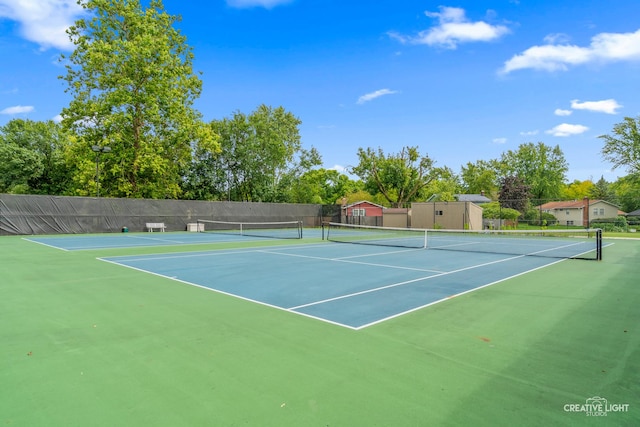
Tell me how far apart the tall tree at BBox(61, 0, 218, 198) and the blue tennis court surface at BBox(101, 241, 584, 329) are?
70.1ft

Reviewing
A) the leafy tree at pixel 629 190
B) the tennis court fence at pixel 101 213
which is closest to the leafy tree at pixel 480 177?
the leafy tree at pixel 629 190

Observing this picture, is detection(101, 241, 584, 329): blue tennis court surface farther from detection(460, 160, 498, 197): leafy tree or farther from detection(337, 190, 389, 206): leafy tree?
detection(460, 160, 498, 197): leafy tree

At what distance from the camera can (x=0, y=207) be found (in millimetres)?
19891

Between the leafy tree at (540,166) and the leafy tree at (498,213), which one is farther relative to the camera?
the leafy tree at (540,166)

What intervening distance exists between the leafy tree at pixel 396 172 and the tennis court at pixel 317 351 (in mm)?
36154

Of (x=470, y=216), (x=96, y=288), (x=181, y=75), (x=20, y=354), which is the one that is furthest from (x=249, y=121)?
(x=20, y=354)

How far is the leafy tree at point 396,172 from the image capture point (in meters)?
42.8

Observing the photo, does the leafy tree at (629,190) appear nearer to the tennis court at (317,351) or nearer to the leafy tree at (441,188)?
the leafy tree at (441,188)

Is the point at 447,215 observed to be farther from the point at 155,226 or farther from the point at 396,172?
the point at 155,226

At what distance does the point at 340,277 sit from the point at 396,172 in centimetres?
3655

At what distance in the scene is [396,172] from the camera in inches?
1688

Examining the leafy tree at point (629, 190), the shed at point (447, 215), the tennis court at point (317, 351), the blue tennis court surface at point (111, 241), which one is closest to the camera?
the tennis court at point (317, 351)

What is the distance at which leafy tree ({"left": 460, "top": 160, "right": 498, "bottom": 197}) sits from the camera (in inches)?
2447

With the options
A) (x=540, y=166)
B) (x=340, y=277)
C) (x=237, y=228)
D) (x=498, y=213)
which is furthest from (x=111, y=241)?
(x=540, y=166)
